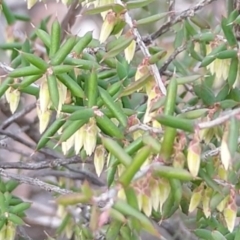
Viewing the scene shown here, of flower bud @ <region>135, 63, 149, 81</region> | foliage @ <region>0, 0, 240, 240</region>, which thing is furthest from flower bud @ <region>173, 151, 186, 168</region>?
flower bud @ <region>135, 63, 149, 81</region>

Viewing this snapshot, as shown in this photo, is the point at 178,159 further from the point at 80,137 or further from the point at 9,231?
the point at 9,231

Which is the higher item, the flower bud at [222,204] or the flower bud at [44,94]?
the flower bud at [44,94]

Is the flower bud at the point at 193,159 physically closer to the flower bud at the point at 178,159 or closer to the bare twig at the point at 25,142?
the flower bud at the point at 178,159

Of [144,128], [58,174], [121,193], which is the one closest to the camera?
[121,193]

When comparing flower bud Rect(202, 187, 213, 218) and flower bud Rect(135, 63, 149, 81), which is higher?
flower bud Rect(135, 63, 149, 81)

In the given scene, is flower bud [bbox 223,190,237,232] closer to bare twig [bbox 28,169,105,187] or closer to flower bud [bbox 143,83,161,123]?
flower bud [bbox 143,83,161,123]

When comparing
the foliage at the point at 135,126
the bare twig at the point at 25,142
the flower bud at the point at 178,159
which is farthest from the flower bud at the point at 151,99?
the bare twig at the point at 25,142

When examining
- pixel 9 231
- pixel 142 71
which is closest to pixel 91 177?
pixel 9 231

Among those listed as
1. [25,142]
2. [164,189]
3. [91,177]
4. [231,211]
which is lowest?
[91,177]
